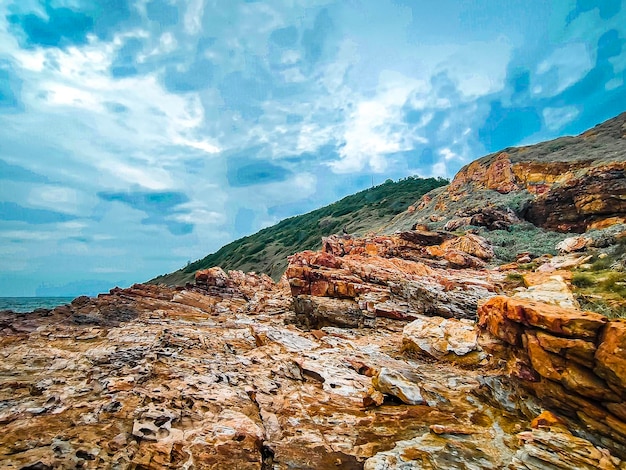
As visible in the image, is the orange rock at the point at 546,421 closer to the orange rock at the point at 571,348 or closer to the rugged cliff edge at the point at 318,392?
the rugged cliff edge at the point at 318,392

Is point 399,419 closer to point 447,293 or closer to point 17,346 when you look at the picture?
point 447,293

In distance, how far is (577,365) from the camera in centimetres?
867

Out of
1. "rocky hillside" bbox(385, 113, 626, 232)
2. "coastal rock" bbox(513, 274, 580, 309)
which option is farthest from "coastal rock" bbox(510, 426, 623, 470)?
"rocky hillside" bbox(385, 113, 626, 232)

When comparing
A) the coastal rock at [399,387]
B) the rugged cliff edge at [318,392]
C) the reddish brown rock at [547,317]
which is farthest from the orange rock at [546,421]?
the coastal rock at [399,387]

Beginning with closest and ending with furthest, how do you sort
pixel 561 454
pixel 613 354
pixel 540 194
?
pixel 561 454
pixel 613 354
pixel 540 194

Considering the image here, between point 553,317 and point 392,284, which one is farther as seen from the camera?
point 392,284

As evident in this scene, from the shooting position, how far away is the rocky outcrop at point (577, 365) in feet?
25.2

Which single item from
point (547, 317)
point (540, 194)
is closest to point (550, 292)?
point (547, 317)

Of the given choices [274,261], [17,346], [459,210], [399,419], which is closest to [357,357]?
[399,419]

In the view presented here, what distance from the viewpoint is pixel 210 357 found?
48.5 feet

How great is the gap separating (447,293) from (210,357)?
646 inches

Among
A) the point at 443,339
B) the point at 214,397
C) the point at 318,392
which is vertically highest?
the point at 214,397

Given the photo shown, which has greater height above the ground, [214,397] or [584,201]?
[584,201]

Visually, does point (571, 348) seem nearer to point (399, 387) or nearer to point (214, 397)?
point (399, 387)
